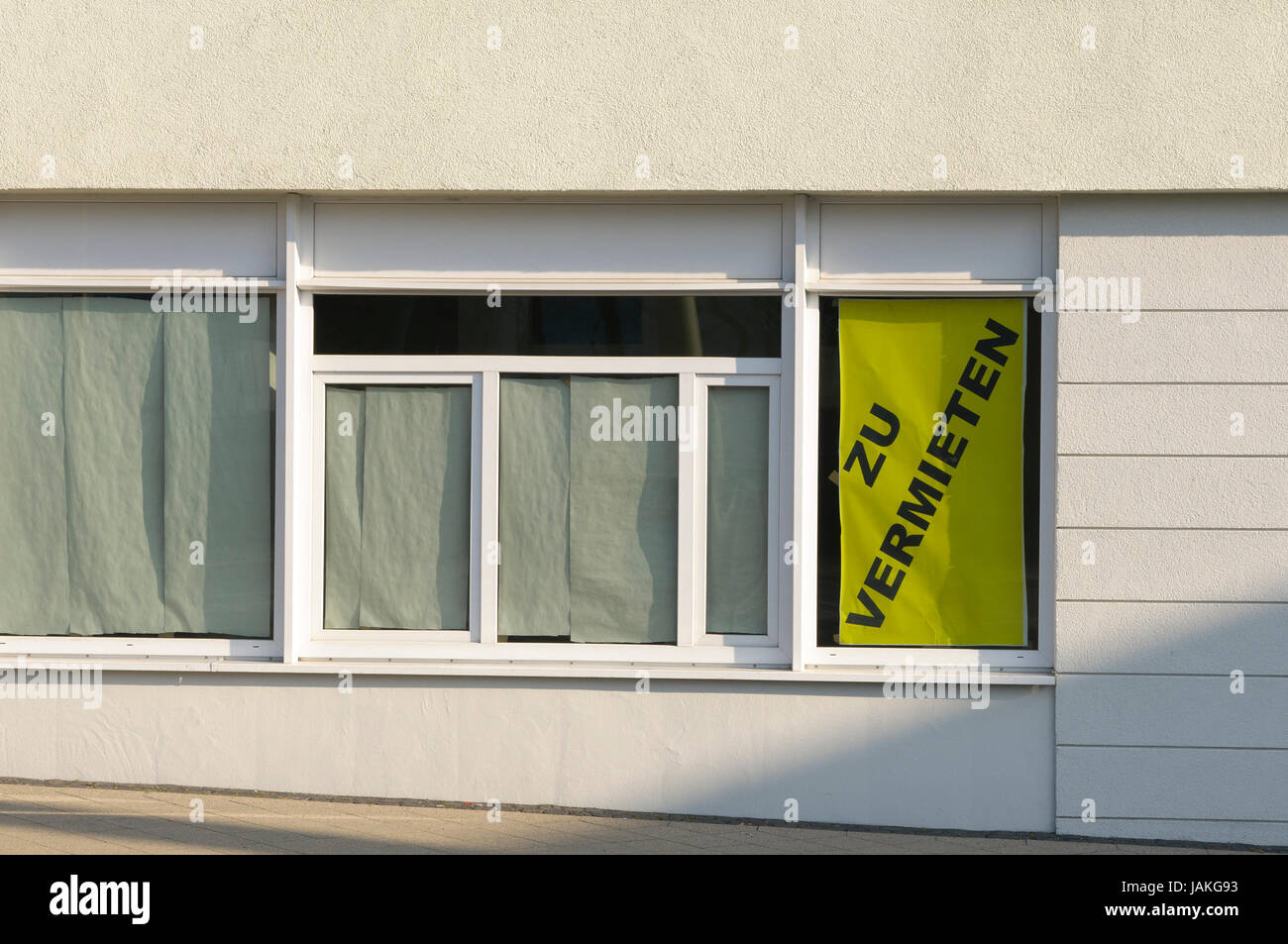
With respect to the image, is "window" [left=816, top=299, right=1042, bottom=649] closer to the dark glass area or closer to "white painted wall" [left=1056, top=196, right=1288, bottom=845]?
"white painted wall" [left=1056, top=196, right=1288, bottom=845]

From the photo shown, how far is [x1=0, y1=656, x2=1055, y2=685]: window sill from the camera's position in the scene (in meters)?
7.46

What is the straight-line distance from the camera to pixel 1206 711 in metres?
7.28

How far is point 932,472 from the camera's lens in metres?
7.64

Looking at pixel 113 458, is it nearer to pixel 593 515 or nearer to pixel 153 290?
pixel 153 290

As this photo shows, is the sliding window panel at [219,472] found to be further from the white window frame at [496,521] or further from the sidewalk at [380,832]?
the sidewalk at [380,832]

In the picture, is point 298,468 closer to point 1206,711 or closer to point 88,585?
point 88,585

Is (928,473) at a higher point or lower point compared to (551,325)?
lower

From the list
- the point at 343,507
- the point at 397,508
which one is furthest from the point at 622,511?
the point at 343,507

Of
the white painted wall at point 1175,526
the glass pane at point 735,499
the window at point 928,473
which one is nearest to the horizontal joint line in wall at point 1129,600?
the white painted wall at point 1175,526

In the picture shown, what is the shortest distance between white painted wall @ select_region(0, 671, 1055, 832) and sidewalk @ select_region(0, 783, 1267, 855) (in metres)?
0.12

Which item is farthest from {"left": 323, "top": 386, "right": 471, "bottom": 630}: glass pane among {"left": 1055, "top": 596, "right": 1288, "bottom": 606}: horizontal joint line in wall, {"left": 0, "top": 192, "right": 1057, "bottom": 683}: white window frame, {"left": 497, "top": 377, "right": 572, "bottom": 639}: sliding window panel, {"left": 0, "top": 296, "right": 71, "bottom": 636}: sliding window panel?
{"left": 1055, "top": 596, "right": 1288, "bottom": 606}: horizontal joint line in wall

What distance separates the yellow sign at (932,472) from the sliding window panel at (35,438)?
13.8ft

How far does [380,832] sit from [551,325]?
8.92ft
